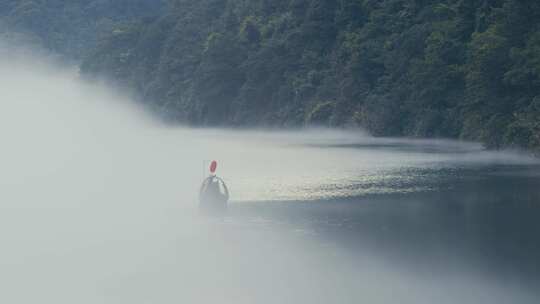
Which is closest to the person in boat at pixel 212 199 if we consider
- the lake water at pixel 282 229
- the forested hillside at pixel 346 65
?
the lake water at pixel 282 229

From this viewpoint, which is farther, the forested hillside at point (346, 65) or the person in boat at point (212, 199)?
the forested hillside at point (346, 65)

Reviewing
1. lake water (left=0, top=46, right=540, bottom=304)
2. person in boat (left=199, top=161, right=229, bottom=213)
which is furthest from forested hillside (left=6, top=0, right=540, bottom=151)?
person in boat (left=199, top=161, right=229, bottom=213)

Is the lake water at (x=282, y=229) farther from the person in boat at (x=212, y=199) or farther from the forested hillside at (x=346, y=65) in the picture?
the forested hillside at (x=346, y=65)

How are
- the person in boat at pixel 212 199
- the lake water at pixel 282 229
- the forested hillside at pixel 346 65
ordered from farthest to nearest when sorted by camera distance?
the forested hillside at pixel 346 65 < the person in boat at pixel 212 199 < the lake water at pixel 282 229

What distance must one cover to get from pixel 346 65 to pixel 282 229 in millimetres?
75446

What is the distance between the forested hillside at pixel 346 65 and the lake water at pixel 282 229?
240 inches

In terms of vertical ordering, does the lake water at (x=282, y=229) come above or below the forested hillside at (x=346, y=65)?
below

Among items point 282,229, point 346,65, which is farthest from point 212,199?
point 346,65

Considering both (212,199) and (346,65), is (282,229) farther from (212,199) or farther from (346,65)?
(346,65)

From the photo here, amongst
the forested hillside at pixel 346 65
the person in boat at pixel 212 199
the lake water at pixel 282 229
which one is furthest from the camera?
the forested hillside at pixel 346 65

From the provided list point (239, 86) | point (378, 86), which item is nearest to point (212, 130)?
point (239, 86)

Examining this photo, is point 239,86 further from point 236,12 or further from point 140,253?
point 140,253

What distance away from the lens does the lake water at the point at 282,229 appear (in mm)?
36094

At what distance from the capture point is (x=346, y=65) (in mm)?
120812
